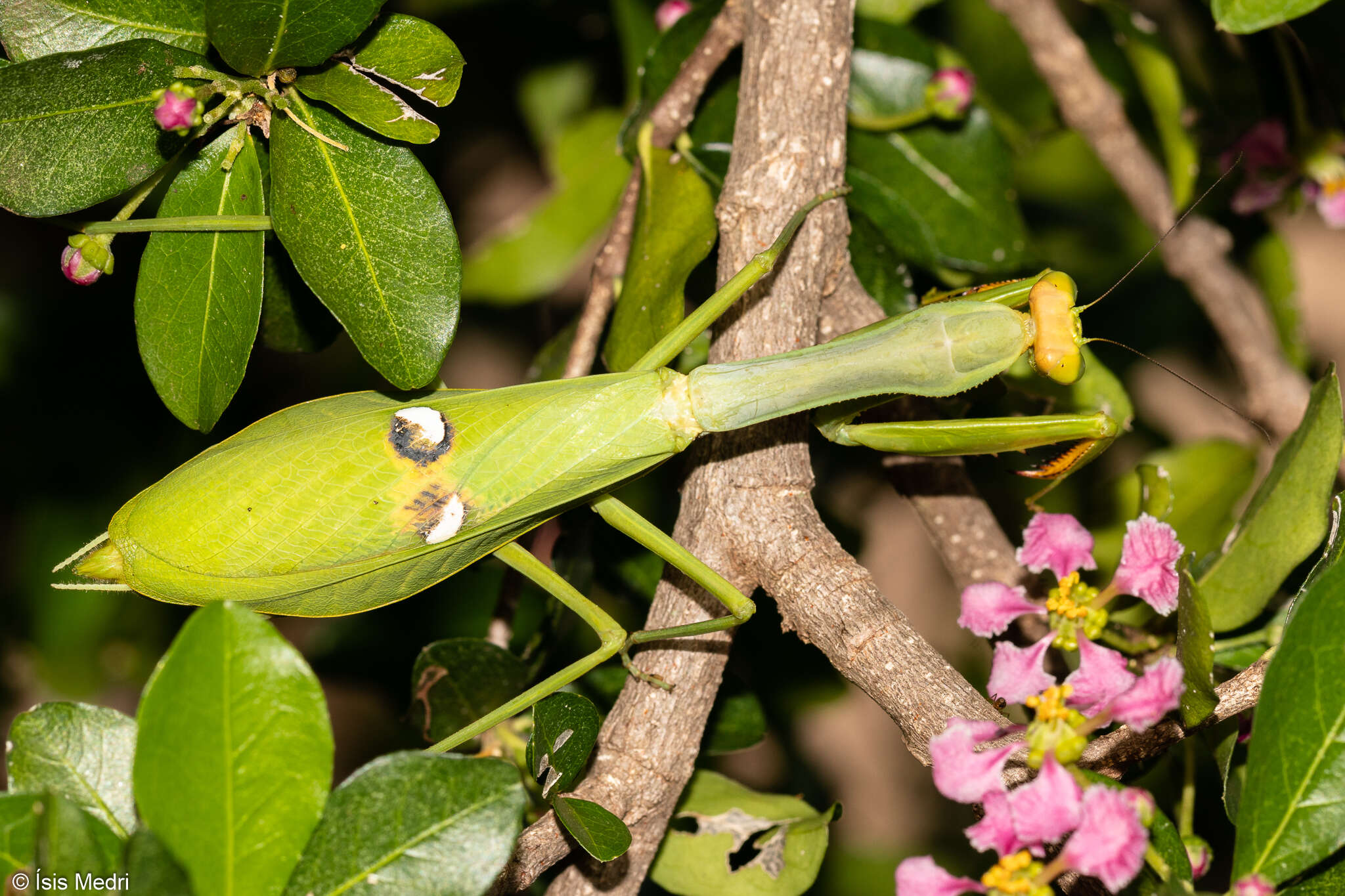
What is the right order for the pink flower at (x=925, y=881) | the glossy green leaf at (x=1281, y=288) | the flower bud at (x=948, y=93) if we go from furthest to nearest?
the glossy green leaf at (x=1281, y=288) < the flower bud at (x=948, y=93) < the pink flower at (x=925, y=881)

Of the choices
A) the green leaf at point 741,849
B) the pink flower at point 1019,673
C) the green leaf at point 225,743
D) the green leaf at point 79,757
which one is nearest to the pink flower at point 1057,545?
the pink flower at point 1019,673

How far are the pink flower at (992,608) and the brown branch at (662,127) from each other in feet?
3.22

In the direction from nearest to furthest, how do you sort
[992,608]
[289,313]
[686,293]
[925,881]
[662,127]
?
[925,881] → [992,608] → [289,313] → [662,127] → [686,293]

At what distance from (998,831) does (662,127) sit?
1.63 meters

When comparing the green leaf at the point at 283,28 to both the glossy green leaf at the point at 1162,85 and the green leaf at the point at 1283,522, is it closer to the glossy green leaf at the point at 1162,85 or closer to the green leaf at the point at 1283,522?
the green leaf at the point at 1283,522

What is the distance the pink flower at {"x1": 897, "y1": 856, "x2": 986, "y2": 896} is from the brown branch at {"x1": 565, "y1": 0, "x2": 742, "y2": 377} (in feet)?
4.21

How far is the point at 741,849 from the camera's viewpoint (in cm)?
195

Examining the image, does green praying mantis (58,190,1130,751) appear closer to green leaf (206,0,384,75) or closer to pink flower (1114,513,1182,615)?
pink flower (1114,513,1182,615)

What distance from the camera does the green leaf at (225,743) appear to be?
1033 mm

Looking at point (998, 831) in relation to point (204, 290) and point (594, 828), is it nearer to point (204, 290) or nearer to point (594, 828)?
point (594, 828)

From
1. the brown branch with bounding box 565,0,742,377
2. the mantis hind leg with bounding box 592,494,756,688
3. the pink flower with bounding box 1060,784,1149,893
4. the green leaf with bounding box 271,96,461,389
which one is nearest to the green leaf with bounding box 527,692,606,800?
the mantis hind leg with bounding box 592,494,756,688

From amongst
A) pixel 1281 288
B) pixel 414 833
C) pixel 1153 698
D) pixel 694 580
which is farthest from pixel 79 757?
pixel 1281 288

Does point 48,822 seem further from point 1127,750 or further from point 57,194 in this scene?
point 1127,750

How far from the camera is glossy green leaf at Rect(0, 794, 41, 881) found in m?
0.99
